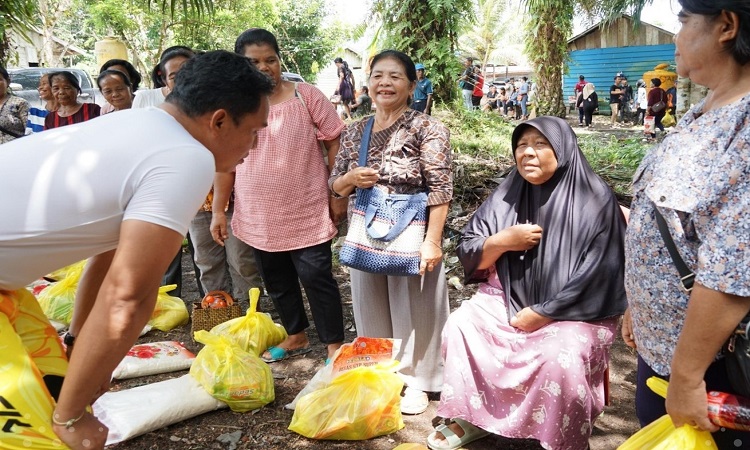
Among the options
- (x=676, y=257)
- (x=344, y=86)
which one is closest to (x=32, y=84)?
(x=344, y=86)

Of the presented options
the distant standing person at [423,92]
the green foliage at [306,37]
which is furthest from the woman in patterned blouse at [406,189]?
the green foliage at [306,37]

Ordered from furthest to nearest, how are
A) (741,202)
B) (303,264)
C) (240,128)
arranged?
(303,264) < (240,128) < (741,202)

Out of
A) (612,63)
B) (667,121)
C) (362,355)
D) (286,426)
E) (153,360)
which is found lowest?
(286,426)

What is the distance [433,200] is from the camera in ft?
9.23

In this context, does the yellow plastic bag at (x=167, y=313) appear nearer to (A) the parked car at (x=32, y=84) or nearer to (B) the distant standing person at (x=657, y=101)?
(A) the parked car at (x=32, y=84)

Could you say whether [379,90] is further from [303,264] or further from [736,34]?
[736,34]

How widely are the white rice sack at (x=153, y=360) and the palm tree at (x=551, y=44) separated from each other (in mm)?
10200

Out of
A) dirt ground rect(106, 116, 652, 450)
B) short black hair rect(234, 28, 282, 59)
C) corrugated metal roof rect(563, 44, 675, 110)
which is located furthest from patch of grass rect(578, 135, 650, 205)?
corrugated metal roof rect(563, 44, 675, 110)

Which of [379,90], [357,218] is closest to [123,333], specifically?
[357,218]

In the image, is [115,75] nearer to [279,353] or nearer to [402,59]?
[279,353]

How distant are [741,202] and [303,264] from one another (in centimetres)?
230

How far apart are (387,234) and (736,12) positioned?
5.67 ft

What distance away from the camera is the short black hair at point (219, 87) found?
1.47m

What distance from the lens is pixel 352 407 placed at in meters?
2.59
